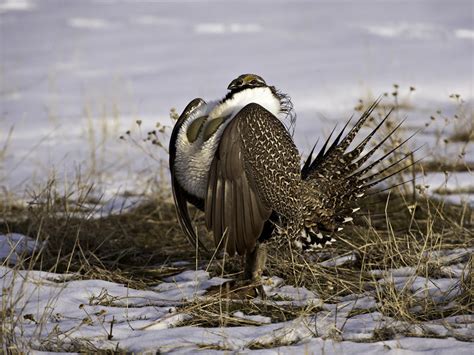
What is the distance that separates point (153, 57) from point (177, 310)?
27.0ft

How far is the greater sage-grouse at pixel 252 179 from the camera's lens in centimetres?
361

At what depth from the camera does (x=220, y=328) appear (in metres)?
3.17

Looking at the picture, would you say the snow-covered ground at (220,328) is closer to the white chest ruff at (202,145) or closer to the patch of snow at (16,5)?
the white chest ruff at (202,145)

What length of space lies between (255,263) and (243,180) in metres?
0.46

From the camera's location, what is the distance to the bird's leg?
12.7 feet

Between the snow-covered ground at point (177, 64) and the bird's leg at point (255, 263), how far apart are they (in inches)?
90.8

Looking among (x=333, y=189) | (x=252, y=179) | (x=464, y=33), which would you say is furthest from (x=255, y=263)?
(x=464, y=33)

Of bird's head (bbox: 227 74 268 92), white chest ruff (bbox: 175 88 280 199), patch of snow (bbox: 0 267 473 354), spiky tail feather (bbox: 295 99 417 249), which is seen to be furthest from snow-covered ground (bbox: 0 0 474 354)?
bird's head (bbox: 227 74 268 92)

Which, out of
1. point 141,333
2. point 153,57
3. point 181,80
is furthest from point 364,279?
point 153,57

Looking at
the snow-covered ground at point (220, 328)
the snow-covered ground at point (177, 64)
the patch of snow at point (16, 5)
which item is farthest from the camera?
the patch of snow at point (16, 5)

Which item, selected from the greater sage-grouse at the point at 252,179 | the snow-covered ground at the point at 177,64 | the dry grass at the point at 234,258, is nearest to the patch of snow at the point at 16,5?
the snow-covered ground at the point at 177,64

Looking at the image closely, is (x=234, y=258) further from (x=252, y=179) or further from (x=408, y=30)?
(x=408, y=30)

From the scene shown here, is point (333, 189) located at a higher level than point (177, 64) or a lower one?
lower

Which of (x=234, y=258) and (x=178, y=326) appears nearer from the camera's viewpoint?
(x=178, y=326)
